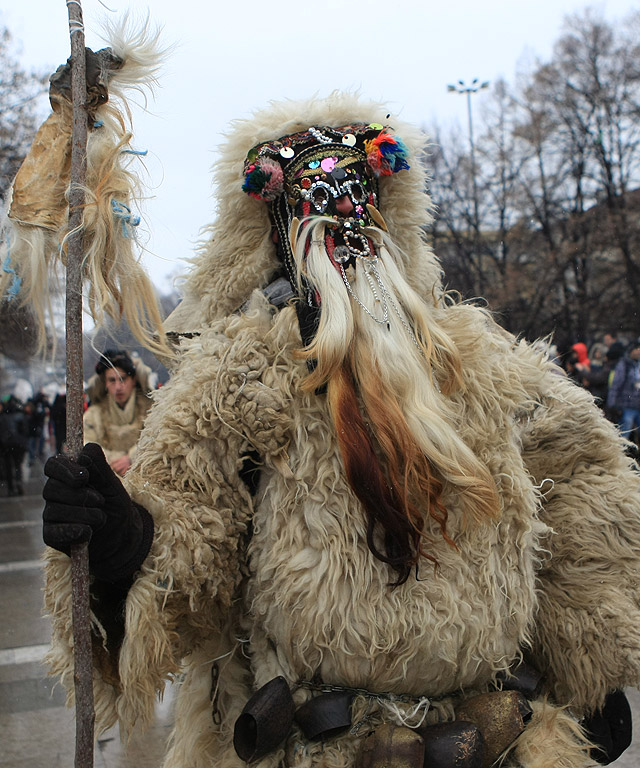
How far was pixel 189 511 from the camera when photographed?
1.67 m

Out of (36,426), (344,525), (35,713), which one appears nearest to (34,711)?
(35,713)

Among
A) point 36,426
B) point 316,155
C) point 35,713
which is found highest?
point 316,155

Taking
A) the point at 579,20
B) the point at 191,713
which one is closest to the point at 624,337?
the point at 579,20

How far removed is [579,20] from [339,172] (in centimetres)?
1922

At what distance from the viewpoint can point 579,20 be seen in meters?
18.4

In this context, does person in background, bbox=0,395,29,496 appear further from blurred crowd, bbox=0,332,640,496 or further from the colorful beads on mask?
the colorful beads on mask

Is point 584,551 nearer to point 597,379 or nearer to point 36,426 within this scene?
point 597,379

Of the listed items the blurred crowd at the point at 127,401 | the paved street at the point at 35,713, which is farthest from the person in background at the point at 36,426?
the paved street at the point at 35,713

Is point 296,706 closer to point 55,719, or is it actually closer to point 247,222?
point 247,222

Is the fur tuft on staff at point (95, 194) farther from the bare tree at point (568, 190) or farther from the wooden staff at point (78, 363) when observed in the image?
the bare tree at point (568, 190)

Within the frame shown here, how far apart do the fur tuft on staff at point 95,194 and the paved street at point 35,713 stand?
1.33 metres

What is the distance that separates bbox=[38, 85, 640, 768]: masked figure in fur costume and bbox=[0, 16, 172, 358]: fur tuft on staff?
0.26 meters

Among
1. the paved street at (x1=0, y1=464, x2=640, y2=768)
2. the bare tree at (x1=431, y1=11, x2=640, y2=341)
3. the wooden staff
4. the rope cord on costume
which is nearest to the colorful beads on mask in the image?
the wooden staff

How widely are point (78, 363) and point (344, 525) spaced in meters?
0.65
